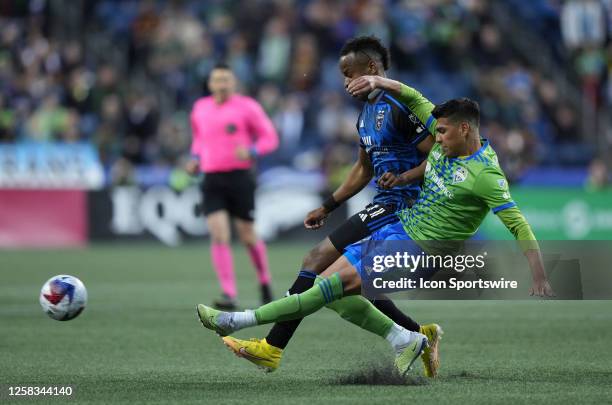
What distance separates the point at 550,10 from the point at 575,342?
58.1ft

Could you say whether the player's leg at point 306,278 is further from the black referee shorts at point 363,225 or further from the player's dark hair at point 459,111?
the player's dark hair at point 459,111

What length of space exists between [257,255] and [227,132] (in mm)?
1329

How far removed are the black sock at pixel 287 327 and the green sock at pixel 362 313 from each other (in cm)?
20

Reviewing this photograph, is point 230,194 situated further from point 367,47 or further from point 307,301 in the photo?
point 307,301

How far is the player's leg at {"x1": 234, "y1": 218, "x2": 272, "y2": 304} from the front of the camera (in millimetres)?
12859

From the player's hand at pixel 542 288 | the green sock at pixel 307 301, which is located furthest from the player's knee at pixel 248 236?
the player's hand at pixel 542 288

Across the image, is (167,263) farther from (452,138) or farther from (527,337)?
(452,138)

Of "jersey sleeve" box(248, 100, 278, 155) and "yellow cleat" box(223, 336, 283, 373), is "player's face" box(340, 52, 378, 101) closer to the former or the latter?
"yellow cleat" box(223, 336, 283, 373)

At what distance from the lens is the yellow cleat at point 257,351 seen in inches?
292

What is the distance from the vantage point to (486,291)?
696 centimetres

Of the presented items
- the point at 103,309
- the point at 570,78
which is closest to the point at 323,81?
the point at 570,78

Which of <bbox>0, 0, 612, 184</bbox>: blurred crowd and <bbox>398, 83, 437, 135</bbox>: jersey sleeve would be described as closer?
<bbox>398, 83, 437, 135</bbox>: jersey sleeve

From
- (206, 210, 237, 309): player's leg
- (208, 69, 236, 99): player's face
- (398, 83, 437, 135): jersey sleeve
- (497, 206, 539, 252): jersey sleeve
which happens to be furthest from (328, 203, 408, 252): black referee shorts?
(208, 69, 236, 99): player's face

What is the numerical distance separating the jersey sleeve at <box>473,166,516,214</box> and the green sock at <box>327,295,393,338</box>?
1076 millimetres
